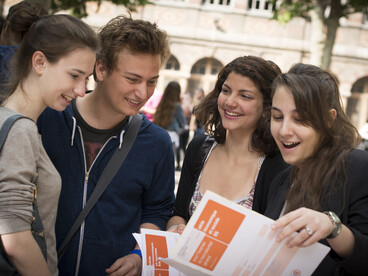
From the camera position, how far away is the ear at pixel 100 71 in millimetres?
2645

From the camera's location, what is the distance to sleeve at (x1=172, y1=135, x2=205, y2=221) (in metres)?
2.85

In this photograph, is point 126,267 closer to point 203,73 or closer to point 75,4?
point 75,4

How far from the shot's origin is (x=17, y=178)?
1777mm

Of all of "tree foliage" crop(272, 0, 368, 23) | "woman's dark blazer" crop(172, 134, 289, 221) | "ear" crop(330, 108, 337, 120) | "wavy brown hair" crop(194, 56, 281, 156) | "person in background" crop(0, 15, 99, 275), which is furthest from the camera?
"tree foliage" crop(272, 0, 368, 23)

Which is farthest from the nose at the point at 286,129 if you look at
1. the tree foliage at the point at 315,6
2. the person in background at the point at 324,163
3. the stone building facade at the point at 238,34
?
the stone building facade at the point at 238,34

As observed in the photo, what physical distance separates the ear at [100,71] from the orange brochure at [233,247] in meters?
1.28

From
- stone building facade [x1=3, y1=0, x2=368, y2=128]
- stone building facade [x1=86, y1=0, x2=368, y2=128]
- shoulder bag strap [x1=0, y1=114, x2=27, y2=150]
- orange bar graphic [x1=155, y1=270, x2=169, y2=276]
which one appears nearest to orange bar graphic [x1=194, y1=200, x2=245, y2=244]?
orange bar graphic [x1=155, y1=270, x2=169, y2=276]

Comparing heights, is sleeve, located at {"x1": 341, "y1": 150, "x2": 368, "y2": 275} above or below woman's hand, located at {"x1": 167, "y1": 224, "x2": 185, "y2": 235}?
above

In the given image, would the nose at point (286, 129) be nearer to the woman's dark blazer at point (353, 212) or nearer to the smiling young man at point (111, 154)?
the woman's dark blazer at point (353, 212)

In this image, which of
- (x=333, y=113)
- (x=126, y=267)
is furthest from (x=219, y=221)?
(x=126, y=267)

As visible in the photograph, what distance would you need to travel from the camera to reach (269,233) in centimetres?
164

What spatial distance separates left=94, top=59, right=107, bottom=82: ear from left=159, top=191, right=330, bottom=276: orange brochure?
1.28 metres

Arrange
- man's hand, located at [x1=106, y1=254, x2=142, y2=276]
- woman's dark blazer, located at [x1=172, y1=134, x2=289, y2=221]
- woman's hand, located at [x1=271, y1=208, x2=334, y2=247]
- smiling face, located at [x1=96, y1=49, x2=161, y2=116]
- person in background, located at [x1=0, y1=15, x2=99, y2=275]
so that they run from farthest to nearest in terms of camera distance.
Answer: woman's dark blazer, located at [x1=172, y1=134, x2=289, y2=221], smiling face, located at [x1=96, y1=49, x2=161, y2=116], man's hand, located at [x1=106, y1=254, x2=142, y2=276], person in background, located at [x1=0, y1=15, x2=99, y2=275], woman's hand, located at [x1=271, y1=208, x2=334, y2=247]

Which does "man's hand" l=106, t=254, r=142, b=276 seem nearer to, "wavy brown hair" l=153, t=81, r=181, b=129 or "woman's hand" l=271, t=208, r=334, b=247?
"woman's hand" l=271, t=208, r=334, b=247
